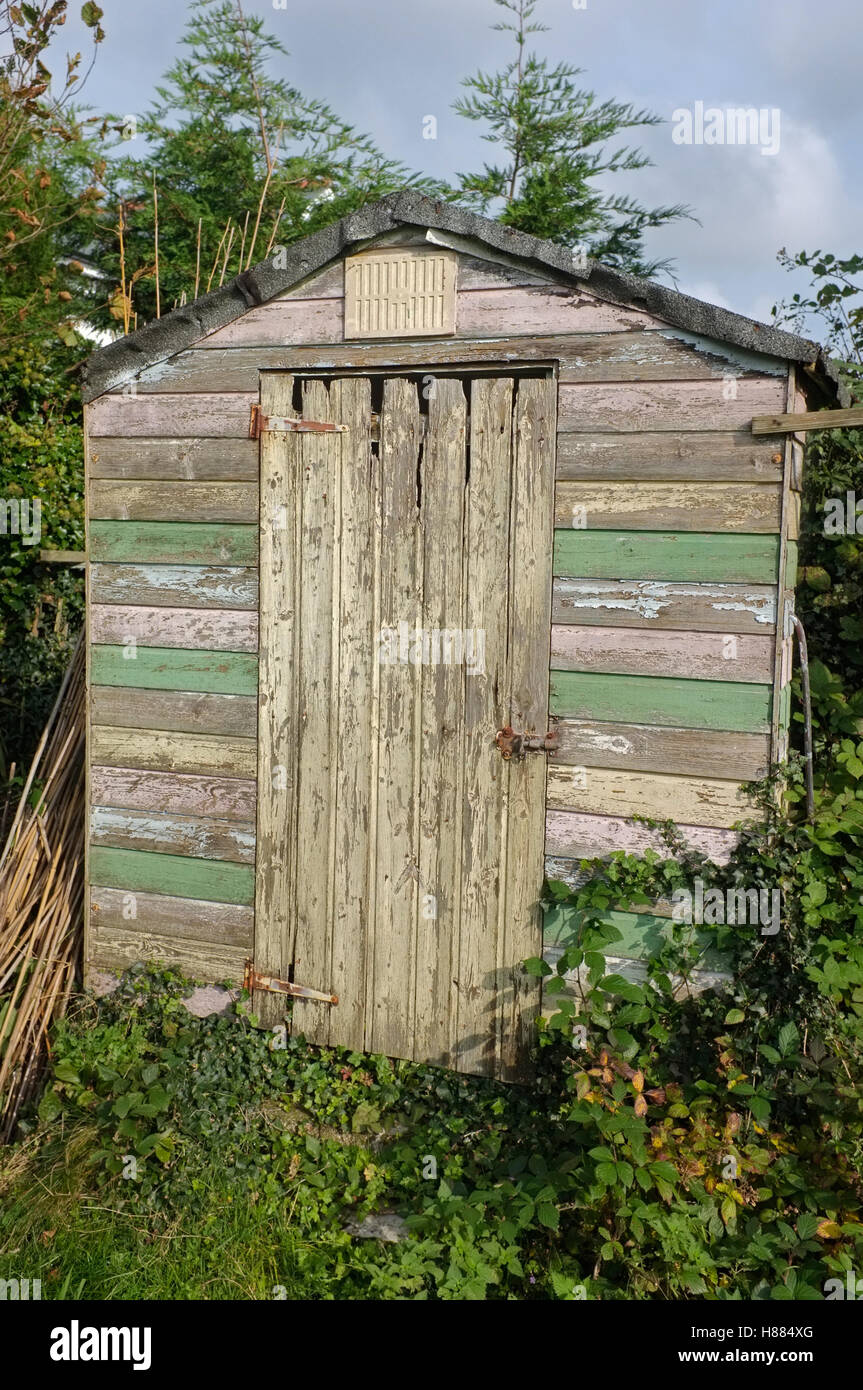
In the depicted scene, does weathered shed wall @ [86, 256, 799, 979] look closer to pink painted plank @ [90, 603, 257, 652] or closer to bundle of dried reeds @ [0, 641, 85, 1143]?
pink painted plank @ [90, 603, 257, 652]

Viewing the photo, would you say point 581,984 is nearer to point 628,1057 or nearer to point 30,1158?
point 628,1057

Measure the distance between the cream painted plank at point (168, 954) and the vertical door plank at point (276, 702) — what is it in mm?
150

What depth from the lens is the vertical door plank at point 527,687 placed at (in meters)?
4.14

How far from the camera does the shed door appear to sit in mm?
4211

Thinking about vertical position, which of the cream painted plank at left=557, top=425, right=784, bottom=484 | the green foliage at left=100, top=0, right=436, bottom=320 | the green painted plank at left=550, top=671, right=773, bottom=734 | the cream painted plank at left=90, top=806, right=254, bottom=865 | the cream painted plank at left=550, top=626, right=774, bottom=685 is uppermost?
the green foliage at left=100, top=0, right=436, bottom=320

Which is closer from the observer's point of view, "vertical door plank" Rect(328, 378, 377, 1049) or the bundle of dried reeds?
"vertical door plank" Rect(328, 378, 377, 1049)

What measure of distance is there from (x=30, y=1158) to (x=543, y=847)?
8.19ft

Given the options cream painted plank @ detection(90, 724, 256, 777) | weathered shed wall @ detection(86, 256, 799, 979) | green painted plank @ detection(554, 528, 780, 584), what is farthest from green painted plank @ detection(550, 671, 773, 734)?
cream painted plank @ detection(90, 724, 256, 777)

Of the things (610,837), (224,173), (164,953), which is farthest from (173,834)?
(224,173)

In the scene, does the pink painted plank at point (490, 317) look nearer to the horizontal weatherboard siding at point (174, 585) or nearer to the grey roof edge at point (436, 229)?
the grey roof edge at point (436, 229)

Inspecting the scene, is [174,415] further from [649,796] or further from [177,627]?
[649,796]

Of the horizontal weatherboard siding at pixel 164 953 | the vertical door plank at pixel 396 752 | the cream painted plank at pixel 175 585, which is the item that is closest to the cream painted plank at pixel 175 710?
the cream painted plank at pixel 175 585

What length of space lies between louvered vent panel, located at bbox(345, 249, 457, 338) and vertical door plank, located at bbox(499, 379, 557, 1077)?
0.49m
